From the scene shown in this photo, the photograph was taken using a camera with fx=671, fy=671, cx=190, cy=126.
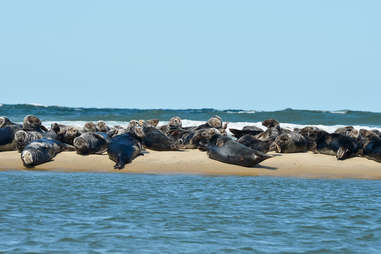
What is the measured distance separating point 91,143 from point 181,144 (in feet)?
8.90

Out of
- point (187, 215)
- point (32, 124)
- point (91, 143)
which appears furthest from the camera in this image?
point (32, 124)

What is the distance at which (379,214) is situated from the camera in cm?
922

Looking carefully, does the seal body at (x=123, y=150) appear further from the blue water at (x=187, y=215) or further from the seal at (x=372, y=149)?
the seal at (x=372, y=149)

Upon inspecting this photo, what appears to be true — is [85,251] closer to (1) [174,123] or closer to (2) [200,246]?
(2) [200,246]

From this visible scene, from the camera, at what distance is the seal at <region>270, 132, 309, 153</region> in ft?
54.4

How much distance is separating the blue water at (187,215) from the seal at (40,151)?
4.69ft

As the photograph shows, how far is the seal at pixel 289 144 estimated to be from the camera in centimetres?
1659

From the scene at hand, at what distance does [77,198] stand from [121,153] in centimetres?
477

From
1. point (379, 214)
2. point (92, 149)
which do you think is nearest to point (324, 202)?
point (379, 214)

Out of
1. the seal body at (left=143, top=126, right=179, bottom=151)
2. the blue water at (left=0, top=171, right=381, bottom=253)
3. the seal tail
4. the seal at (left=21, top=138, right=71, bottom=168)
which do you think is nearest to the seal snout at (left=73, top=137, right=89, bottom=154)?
the seal at (left=21, top=138, right=71, bottom=168)

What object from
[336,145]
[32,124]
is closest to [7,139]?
[32,124]

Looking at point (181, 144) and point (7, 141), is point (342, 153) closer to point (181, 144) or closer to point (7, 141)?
point (181, 144)

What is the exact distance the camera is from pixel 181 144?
58.0ft

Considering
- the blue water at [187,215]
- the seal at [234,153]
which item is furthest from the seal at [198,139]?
the blue water at [187,215]
